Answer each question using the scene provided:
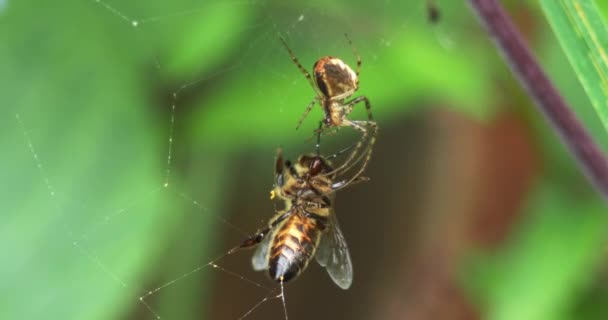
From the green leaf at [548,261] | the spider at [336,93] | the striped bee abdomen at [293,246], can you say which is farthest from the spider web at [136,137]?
the green leaf at [548,261]

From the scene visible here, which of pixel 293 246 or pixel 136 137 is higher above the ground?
pixel 136 137

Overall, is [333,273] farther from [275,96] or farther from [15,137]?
[15,137]

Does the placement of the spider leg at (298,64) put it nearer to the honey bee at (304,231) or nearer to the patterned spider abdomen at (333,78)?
the patterned spider abdomen at (333,78)

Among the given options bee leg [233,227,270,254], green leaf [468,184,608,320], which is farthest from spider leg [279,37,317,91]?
green leaf [468,184,608,320]

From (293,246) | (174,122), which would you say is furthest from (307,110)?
(293,246)

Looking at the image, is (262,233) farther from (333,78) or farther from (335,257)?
(333,78)

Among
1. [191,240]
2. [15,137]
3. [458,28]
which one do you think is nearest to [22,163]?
[15,137]

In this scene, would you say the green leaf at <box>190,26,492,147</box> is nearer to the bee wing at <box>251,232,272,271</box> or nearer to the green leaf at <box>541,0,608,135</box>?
the bee wing at <box>251,232,272,271</box>
